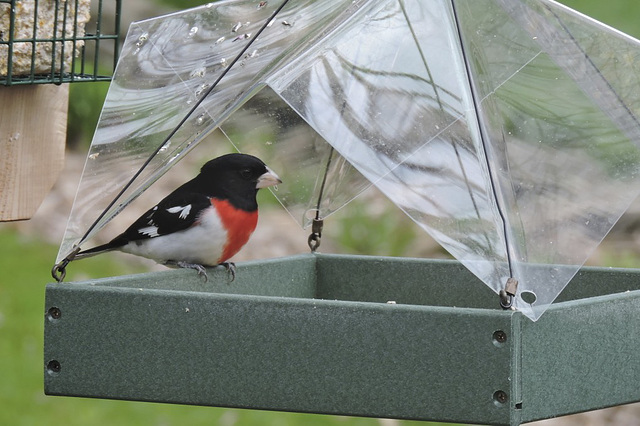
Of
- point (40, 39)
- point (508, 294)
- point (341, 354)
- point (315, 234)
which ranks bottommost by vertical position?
point (341, 354)

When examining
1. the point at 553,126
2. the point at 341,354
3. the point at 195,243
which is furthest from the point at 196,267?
the point at 553,126

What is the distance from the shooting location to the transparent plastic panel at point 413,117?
2.66 m

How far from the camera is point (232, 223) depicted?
11.3 ft

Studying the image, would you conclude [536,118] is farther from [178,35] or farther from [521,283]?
[178,35]

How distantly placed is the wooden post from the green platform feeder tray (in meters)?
0.26

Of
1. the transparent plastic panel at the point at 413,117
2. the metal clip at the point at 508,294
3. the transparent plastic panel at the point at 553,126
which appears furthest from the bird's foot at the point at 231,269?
the metal clip at the point at 508,294

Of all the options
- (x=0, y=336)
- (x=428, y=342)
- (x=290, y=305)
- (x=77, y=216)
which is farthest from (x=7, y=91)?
(x=0, y=336)

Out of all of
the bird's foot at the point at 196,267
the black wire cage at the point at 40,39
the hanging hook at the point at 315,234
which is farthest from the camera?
the hanging hook at the point at 315,234

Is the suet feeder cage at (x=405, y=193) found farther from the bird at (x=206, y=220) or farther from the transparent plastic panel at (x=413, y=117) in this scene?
the bird at (x=206, y=220)

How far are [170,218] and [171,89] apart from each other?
61 centimetres

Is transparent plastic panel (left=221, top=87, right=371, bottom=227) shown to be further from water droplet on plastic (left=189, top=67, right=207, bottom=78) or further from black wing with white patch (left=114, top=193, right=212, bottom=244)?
water droplet on plastic (left=189, top=67, right=207, bottom=78)

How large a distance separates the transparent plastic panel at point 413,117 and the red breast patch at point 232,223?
0.69 metres

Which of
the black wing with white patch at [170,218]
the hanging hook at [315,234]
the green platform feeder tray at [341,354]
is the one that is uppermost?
the black wing with white patch at [170,218]

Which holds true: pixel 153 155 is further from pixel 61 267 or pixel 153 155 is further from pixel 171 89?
pixel 61 267
